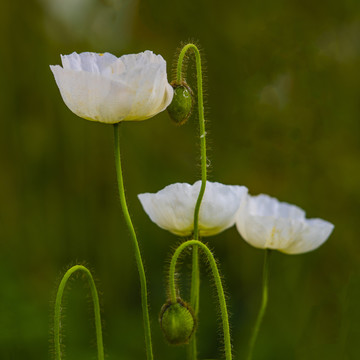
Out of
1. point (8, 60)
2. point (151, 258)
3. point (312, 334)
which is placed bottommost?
point (312, 334)

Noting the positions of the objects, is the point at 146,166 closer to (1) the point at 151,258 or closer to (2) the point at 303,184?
(1) the point at 151,258

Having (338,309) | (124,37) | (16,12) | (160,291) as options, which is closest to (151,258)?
(160,291)

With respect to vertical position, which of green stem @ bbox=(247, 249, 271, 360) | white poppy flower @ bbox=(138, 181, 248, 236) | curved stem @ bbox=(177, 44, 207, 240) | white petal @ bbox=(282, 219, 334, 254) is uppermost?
curved stem @ bbox=(177, 44, 207, 240)

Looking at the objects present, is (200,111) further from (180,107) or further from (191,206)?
(191,206)

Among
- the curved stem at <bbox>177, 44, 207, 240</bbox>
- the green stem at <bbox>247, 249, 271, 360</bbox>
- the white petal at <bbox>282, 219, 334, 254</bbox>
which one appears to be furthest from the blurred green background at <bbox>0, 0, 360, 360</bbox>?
the curved stem at <bbox>177, 44, 207, 240</bbox>

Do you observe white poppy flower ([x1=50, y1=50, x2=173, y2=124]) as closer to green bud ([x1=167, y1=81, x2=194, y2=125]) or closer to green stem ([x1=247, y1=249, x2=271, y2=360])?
green bud ([x1=167, y1=81, x2=194, y2=125])

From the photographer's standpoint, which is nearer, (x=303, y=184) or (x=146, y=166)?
(x=303, y=184)
